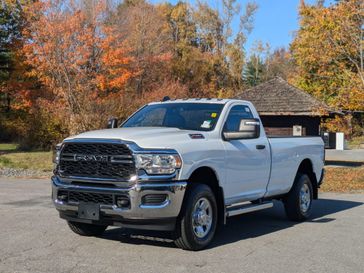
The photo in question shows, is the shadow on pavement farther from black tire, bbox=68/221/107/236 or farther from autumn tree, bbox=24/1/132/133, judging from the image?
autumn tree, bbox=24/1/132/133

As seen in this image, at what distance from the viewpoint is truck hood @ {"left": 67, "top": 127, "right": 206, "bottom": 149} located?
7.02 m

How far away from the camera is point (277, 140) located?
378 inches

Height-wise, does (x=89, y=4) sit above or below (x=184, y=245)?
above

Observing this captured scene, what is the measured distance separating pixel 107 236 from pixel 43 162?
17600mm

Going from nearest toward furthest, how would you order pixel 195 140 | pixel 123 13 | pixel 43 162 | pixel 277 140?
pixel 195 140 → pixel 277 140 → pixel 43 162 → pixel 123 13

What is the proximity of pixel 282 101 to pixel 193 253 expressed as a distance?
64.5 ft

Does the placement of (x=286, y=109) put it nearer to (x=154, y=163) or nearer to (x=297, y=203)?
(x=297, y=203)

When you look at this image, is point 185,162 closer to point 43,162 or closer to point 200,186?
point 200,186

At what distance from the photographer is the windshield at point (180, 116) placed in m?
8.37

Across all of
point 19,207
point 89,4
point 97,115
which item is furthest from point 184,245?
point 89,4

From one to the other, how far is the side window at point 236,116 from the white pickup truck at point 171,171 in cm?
2

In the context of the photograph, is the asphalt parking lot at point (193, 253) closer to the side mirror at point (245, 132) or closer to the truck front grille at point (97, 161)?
the truck front grille at point (97, 161)

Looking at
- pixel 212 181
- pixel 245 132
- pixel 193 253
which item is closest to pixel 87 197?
pixel 193 253

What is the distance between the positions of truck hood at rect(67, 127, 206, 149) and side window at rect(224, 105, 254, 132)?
2.60ft
